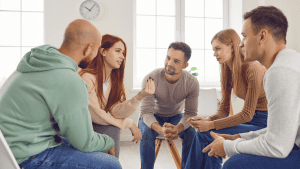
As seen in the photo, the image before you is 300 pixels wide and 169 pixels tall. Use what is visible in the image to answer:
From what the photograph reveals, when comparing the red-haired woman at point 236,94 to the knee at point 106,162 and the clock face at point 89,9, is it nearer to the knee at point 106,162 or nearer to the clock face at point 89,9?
the knee at point 106,162

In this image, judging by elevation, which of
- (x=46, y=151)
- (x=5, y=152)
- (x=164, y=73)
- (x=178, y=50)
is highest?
(x=178, y=50)

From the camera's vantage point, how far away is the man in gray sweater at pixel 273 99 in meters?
0.78

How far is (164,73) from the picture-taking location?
2.07 meters

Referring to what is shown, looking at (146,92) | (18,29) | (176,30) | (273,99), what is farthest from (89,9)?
(273,99)

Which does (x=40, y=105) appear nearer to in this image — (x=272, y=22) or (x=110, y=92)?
(x=110, y=92)

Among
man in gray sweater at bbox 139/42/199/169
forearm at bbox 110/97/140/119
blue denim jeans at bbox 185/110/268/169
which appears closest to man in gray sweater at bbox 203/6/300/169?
blue denim jeans at bbox 185/110/268/169

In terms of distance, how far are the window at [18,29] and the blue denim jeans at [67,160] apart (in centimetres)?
285

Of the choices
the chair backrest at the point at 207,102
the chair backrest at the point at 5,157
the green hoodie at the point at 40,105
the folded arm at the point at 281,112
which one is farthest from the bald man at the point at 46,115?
the chair backrest at the point at 207,102

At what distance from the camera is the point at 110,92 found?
63.2 inches

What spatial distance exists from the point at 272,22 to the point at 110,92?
42.6 inches

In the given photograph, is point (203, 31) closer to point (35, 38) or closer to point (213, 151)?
point (35, 38)

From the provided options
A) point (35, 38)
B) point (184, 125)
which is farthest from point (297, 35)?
point (35, 38)

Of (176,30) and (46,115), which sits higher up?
(176,30)

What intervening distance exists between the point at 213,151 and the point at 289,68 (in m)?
0.51
